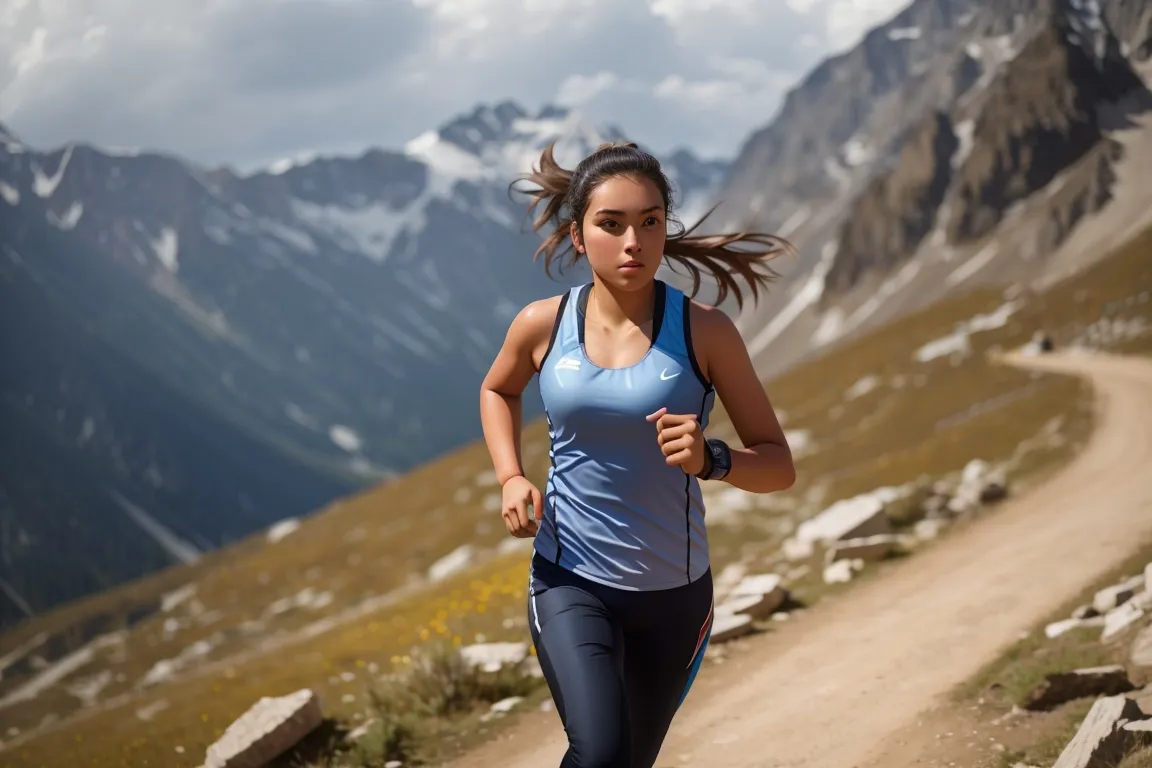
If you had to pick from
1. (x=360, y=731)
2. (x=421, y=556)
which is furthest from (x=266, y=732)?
(x=421, y=556)

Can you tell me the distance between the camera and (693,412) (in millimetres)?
5047

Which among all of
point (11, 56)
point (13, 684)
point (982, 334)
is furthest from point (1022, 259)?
point (13, 684)

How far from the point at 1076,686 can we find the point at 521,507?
21.5ft

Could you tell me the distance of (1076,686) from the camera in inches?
352

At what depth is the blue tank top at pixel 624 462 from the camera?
496 centimetres

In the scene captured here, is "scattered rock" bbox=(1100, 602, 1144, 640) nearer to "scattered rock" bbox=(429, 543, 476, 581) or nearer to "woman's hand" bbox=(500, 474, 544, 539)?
"woman's hand" bbox=(500, 474, 544, 539)

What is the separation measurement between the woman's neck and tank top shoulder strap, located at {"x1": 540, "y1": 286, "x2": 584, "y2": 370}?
15 cm

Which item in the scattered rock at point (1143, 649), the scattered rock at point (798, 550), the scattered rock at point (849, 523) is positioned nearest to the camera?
the scattered rock at point (1143, 649)

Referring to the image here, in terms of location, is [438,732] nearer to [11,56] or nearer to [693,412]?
[693,412]

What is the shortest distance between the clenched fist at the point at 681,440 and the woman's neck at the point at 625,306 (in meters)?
0.80

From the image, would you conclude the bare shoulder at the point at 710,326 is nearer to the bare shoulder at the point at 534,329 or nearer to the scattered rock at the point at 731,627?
the bare shoulder at the point at 534,329

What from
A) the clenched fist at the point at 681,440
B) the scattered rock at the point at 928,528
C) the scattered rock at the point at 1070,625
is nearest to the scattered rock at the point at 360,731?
the clenched fist at the point at 681,440

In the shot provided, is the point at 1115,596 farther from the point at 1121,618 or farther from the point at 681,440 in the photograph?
the point at 681,440

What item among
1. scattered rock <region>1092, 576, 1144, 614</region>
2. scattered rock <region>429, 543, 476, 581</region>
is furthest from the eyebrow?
scattered rock <region>429, 543, 476, 581</region>
